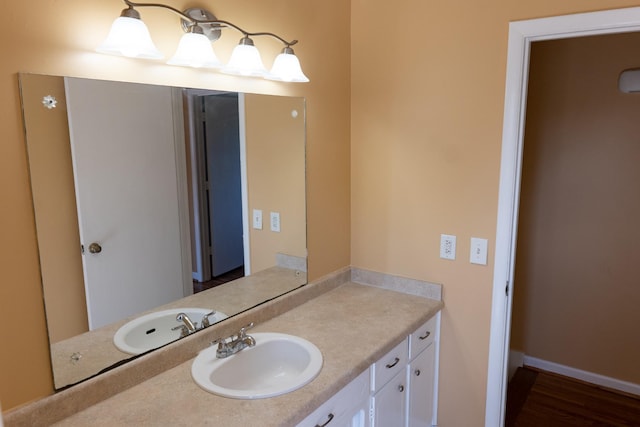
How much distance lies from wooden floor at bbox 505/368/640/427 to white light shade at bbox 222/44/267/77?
2.47 m

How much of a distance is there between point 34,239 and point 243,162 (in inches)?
34.3

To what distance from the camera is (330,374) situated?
1534mm

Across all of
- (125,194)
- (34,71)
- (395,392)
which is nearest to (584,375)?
(395,392)

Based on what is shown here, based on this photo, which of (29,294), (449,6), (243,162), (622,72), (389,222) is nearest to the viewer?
(29,294)

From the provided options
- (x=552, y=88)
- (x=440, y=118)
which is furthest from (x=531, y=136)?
(x=440, y=118)

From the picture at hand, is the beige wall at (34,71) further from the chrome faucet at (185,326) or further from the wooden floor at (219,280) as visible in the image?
the wooden floor at (219,280)

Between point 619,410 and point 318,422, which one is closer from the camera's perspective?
point 318,422

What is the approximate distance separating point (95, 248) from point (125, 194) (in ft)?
0.63

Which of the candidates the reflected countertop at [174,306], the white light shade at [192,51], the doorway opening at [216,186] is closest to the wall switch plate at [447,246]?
the reflected countertop at [174,306]

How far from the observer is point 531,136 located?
10.4ft

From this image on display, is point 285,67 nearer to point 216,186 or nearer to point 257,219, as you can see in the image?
point 216,186

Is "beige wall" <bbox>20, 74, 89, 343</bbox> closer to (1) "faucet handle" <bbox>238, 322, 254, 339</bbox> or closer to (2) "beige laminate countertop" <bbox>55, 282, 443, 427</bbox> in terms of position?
(2) "beige laminate countertop" <bbox>55, 282, 443, 427</bbox>

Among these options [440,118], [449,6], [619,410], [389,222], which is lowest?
[619,410]

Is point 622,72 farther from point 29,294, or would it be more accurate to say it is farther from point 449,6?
point 29,294
